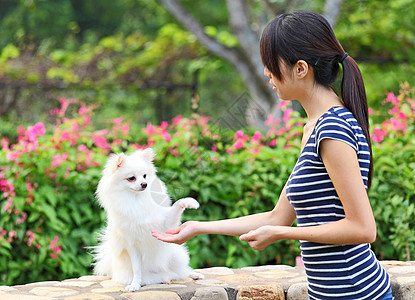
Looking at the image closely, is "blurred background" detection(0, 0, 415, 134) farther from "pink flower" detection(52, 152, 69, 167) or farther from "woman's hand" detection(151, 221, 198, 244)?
"woman's hand" detection(151, 221, 198, 244)

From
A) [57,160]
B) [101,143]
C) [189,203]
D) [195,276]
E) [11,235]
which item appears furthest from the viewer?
[101,143]

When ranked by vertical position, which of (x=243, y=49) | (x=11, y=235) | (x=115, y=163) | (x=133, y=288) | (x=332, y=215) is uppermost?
(x=243, y=49)

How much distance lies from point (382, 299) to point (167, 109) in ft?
33.3

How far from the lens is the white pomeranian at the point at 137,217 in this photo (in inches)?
115

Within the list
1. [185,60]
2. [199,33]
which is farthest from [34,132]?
[185,60]

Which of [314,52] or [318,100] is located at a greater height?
[314,52]

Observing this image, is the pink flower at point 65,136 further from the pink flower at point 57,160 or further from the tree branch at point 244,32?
the tree branch at point 244,32

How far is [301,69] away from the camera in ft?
5.90

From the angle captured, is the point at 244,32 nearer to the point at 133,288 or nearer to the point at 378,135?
the point at 378,135

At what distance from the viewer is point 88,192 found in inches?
171

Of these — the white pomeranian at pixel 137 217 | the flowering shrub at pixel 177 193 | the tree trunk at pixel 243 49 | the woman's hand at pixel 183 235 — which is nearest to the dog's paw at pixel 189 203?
the white pomeranian at pixel 137 217

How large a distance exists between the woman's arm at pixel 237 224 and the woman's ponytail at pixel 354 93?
38 cm

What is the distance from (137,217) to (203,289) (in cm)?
52

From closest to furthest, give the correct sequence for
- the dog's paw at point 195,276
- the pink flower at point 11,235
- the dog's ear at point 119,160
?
1. the dog's ear at point 119,160
2. the dog's paw at point 195,276
3. the pink flower at point 11,235
